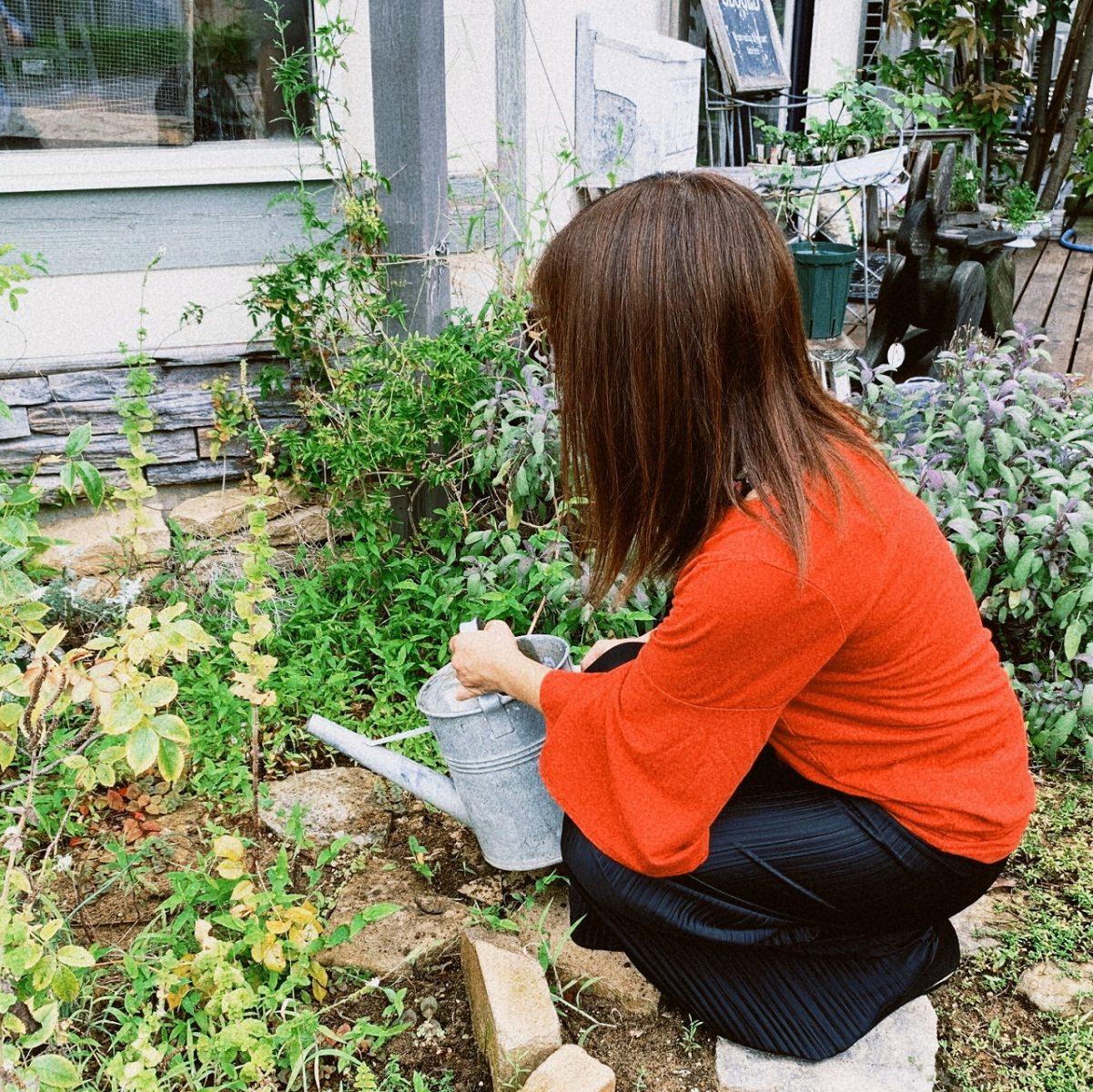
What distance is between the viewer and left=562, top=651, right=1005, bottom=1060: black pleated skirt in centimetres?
174

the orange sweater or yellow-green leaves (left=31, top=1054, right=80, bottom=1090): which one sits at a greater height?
the orange sweater

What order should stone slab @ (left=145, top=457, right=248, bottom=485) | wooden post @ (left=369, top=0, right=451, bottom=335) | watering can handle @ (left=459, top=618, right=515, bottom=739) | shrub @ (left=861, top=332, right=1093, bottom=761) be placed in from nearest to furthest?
watering can handle @ (left=459, top=618, right=515, bottom=739) < shrub @ (left=861, top=332, right=1093, bottom=761) < wooden post @ (left=369, top=0, right=451, bottom=335) < stone slab @ (left=145, top=457, right=248, bottom=485)

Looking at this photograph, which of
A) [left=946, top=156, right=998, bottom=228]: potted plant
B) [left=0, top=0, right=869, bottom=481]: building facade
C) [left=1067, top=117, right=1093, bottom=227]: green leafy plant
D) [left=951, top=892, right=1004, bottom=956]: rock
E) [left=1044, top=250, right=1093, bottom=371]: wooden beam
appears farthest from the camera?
[left=1067, top=117, right=1093, bottom=227]: green leafy plant

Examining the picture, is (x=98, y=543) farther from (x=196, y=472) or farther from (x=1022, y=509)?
(x=1022, y=509)

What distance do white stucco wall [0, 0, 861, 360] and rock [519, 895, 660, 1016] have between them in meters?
1.91

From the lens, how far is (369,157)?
3426mm

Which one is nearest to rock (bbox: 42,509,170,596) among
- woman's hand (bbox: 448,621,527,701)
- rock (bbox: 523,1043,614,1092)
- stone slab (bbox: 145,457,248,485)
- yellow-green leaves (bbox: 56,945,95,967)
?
stone slab (bbox: 145,457,248,485)

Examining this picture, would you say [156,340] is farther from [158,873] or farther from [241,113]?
[158,873]

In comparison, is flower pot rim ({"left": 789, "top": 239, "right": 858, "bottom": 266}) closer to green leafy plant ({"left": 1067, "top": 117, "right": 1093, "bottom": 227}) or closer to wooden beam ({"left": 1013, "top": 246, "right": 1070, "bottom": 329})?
wooden beam ({"left": 1013, "top": 246, "right": 1070, "bottom": 329})

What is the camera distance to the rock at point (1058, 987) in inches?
79.3

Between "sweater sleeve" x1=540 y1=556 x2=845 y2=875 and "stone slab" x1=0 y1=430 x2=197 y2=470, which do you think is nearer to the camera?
"sweater sleeve" x1=540 y1=556 x2=845 y2=875

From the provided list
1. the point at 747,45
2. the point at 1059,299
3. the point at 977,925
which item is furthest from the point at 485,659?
the point at 1059,299

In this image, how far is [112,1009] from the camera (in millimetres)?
1829

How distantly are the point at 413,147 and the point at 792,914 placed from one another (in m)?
2.28
